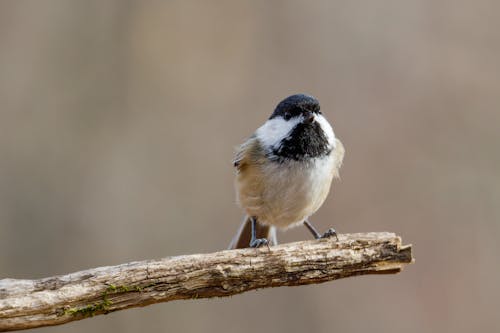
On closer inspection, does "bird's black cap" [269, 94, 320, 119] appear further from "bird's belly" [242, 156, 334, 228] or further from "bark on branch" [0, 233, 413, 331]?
"bark on branch" [0, 233, 413, 331]

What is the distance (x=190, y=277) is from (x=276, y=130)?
1.19m

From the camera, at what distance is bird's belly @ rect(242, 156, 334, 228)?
3.68 m

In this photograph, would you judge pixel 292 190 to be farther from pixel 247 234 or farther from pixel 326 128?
pixel 247 234

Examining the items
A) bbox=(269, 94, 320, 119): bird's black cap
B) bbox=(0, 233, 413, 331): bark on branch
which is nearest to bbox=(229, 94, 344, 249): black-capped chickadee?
bbox=(269, 94, 320, 119): bird's black cap

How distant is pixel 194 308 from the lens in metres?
5.75

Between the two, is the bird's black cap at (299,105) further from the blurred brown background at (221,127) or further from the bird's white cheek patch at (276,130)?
the blurred brown background at (221,127)

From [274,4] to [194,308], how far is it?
347cm

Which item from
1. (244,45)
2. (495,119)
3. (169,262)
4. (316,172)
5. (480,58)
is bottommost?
(169,262)

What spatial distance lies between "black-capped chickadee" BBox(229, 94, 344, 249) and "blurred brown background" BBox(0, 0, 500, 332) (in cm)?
173

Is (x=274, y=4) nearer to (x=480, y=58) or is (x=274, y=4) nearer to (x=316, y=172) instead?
(x=480, y=58)

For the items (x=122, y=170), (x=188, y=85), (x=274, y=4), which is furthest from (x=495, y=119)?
(x=122, y=170)

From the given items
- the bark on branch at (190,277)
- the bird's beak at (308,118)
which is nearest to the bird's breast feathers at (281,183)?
the bird's beak at (308,118)

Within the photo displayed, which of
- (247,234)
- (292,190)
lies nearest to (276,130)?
(292,190)

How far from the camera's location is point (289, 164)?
370 centimetres
